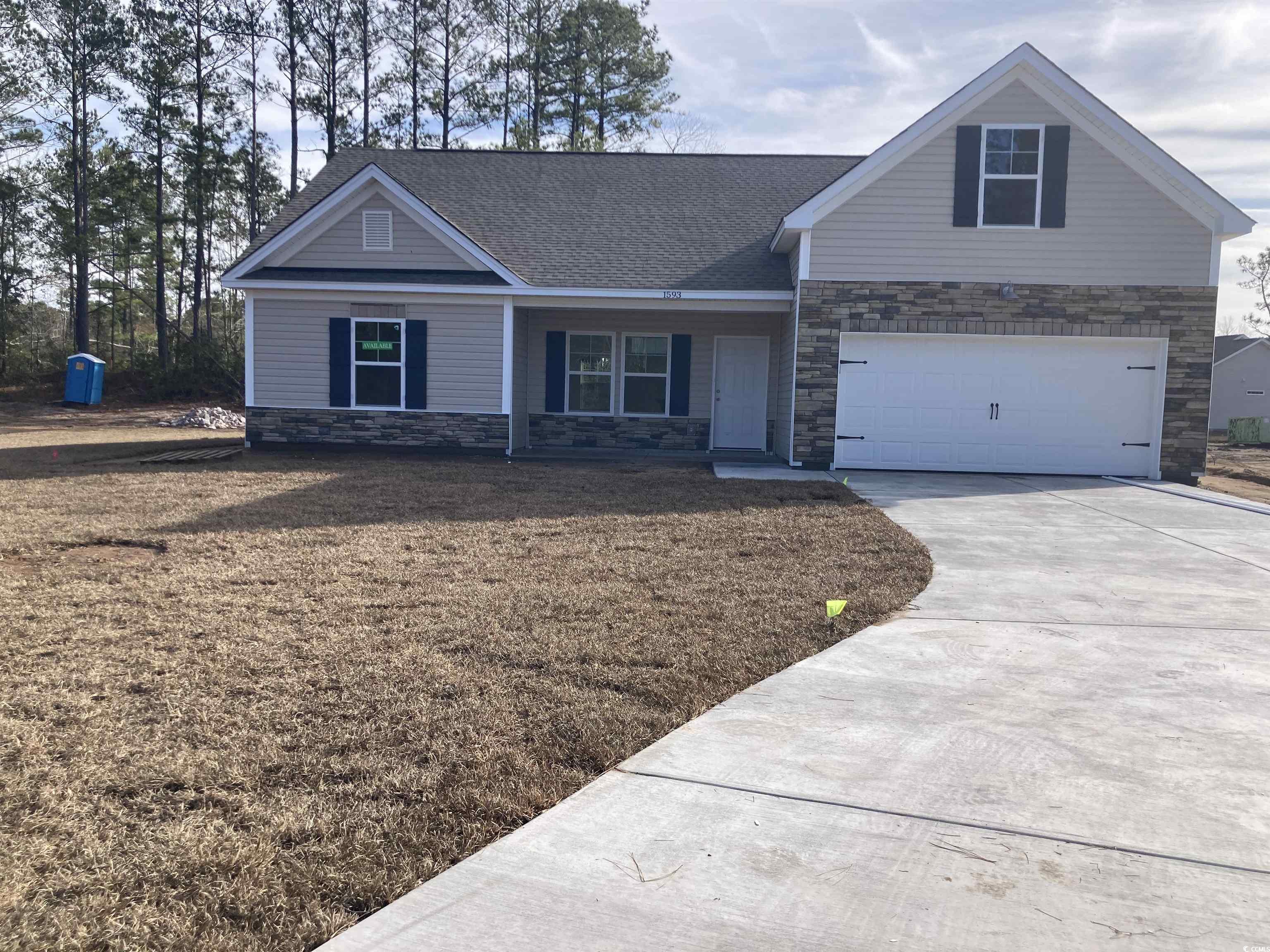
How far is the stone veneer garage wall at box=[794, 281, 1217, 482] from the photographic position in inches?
513

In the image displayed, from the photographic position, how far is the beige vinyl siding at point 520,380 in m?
15.1

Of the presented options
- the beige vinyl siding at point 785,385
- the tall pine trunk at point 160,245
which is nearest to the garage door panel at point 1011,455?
the beige vinyl siding at point 785,385

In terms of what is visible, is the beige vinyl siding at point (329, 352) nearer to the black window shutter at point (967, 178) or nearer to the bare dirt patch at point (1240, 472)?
the black window shutter at point (967, 178)

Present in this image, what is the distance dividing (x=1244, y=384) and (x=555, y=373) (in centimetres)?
3362

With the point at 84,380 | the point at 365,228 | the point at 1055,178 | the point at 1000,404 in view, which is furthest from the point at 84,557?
the point at 84,380

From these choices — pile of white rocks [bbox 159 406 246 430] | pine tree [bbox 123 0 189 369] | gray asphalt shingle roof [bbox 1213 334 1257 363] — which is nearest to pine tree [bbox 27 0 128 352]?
pine tree [bbox 123 0 189 369]

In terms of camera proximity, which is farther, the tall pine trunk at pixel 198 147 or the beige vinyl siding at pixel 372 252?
the tall pine trunk at pixel 198 147

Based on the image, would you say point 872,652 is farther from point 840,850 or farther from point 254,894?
point 254,894

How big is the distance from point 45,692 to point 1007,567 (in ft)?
19.8

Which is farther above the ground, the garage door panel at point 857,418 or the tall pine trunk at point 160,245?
the tall pine trunk at point 160,245

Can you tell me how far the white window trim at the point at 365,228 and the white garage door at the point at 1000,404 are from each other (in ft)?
23.9

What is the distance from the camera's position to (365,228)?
14.5 metres

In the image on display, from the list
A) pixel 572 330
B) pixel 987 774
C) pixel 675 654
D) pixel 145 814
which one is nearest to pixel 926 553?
pixel 675 654

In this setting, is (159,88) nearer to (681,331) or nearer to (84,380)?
(84,380)
